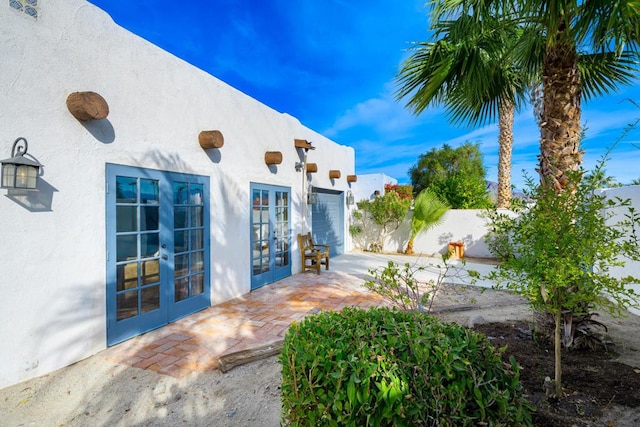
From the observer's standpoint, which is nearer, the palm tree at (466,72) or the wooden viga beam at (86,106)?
the wooden viga beam at (86,106)

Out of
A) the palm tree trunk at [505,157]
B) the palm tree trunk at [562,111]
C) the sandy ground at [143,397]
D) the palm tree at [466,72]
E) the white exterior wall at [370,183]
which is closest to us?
the sandy ground at [143,397]

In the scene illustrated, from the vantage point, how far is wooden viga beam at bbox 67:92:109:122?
3205mm

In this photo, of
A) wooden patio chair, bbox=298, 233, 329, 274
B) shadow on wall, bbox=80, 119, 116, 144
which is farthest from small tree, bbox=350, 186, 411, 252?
shadow on wall, bbox=80, 119, 116, 144

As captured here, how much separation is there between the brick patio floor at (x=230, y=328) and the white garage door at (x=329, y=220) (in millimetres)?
3220

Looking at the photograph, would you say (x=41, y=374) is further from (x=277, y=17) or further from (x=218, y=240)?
(x=277, y=17)

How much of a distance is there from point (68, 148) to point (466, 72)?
5.18 meters

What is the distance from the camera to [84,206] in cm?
342

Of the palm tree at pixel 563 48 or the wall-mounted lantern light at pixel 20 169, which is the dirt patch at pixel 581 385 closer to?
the palm tree at pixel 563 48

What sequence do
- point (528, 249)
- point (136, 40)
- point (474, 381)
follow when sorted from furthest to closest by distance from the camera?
point (136, 40)
point (528, 249)
point (474, 381)

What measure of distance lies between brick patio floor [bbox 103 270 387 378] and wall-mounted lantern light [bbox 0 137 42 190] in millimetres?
2045

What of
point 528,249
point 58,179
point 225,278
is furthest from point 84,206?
point 528,249

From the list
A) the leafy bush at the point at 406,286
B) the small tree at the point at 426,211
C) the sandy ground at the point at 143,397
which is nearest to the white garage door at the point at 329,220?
the small tree at the point at 426,211

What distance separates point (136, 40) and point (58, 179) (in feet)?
6.85

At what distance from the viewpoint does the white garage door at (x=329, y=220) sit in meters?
9.67
